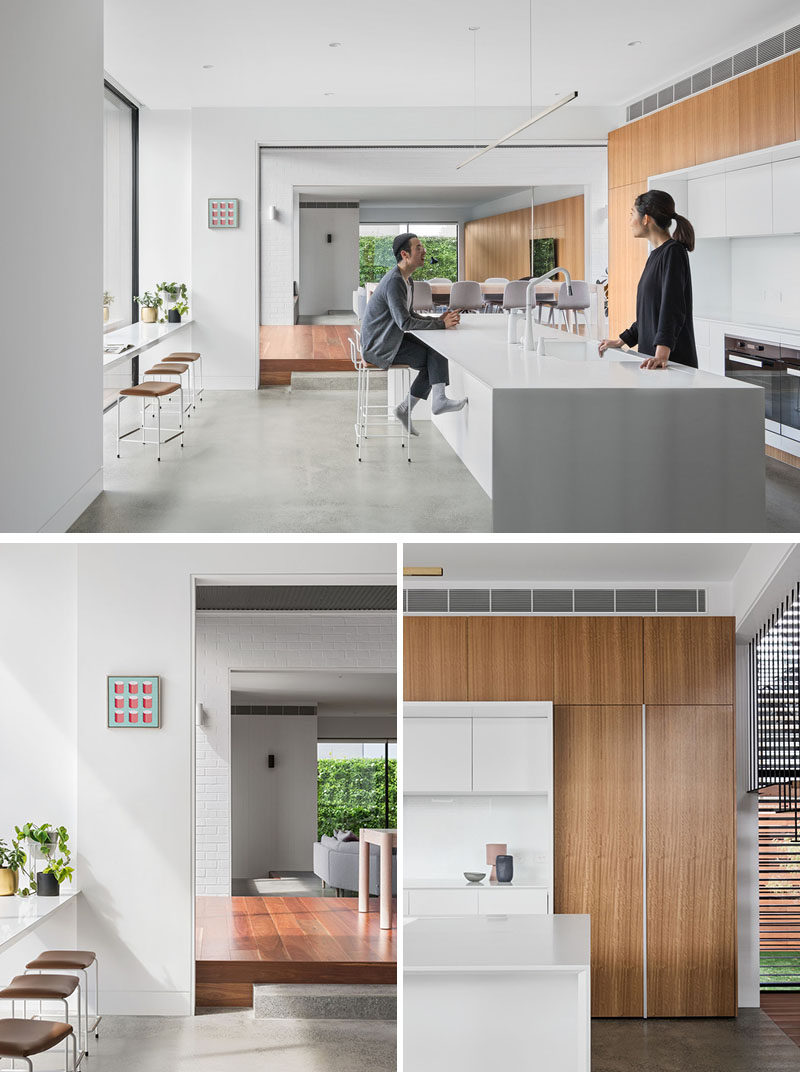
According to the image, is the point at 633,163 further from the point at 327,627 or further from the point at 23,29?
the point at 23,29

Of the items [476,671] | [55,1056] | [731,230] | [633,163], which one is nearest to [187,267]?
[633,163]

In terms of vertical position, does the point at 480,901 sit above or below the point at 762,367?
below

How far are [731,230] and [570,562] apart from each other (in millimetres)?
3478

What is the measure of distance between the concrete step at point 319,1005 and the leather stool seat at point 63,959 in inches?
40.2

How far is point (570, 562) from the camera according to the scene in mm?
6117

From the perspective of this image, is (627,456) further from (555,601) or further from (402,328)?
(402,328)

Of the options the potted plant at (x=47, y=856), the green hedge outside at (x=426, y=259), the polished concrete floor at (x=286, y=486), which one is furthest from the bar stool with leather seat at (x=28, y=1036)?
the green hedge outside at (x=426, y=259)

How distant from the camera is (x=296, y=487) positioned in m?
5.60

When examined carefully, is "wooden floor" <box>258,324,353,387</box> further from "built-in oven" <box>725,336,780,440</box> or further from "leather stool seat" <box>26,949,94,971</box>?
"leather stool seat" <box>26,949,94,971</box>

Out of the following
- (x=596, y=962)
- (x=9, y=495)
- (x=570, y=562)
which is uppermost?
(x=9, y=495)

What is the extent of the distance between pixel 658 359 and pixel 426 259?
1652 cm

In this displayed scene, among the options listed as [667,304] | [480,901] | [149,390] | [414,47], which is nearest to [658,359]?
[667,304]

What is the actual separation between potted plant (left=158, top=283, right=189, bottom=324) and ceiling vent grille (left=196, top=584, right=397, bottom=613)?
3406mm

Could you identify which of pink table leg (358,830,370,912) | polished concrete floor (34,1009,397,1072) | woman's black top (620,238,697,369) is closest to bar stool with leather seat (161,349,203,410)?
pink table leg (358,830,370,912)
